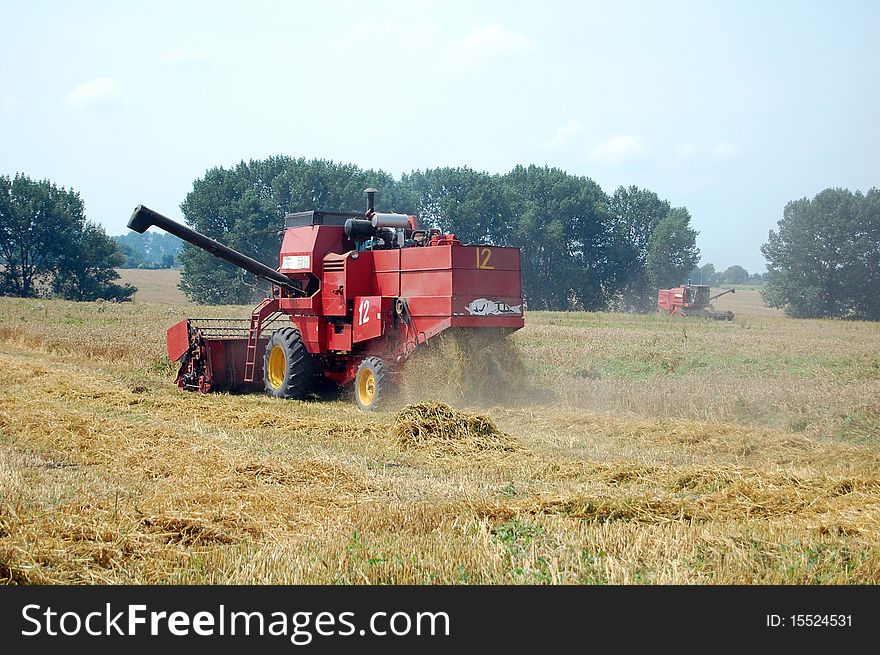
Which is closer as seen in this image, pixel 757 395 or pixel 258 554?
pixel 258 554

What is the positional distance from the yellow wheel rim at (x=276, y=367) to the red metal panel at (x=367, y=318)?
1.96 meters

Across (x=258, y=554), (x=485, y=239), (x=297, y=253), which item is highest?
(x=485, y=239)

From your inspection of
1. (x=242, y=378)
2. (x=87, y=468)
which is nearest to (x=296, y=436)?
(x=87, y=468)

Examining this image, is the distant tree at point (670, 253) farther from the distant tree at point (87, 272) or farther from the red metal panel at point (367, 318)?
the red metal panel at point (367, 318)

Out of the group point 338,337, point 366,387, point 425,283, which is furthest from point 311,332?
point 425,283

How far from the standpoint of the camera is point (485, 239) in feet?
213

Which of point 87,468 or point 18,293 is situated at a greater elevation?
point 18,293

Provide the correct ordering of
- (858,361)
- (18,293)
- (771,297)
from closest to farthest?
1. (858,361)
2. (18,293)
3. (771,297)

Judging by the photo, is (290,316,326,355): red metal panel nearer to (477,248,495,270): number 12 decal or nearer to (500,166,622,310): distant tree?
(477,248,495,270): number 12 decal

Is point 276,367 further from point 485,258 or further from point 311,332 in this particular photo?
point 485,258

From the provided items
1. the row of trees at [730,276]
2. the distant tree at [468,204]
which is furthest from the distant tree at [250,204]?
the row of trees at [730,276]

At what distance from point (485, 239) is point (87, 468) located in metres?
57.3

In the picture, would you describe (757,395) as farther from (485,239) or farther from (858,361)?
(485,239)

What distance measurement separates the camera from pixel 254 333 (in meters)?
16.4
